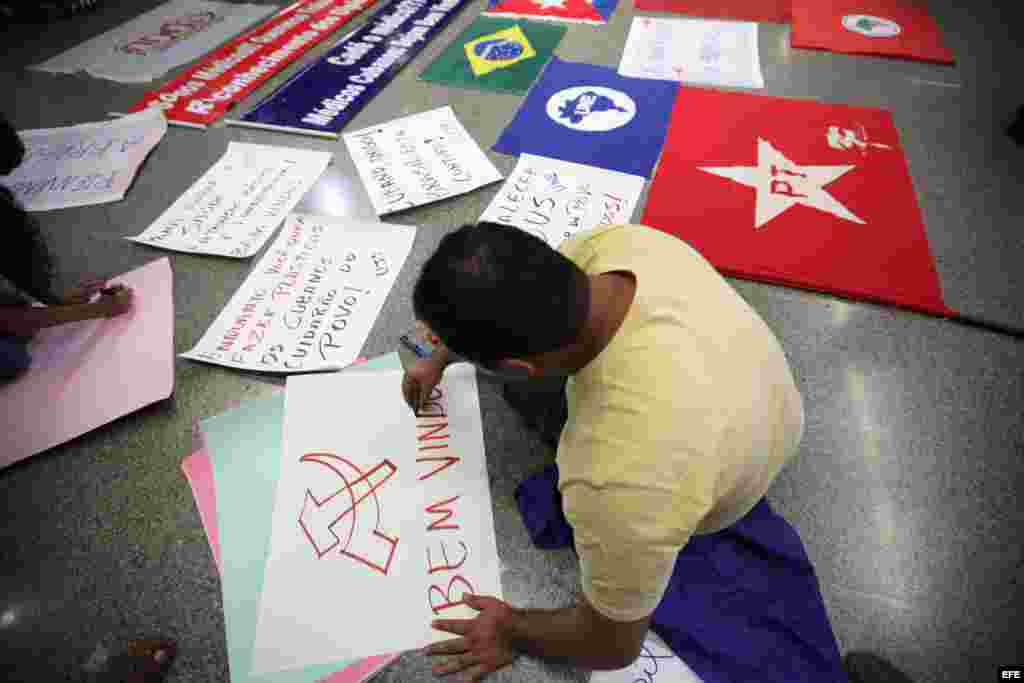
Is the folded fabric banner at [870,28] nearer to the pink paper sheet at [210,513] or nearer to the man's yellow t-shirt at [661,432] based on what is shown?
the man's yellow t-shirt at [661,432]

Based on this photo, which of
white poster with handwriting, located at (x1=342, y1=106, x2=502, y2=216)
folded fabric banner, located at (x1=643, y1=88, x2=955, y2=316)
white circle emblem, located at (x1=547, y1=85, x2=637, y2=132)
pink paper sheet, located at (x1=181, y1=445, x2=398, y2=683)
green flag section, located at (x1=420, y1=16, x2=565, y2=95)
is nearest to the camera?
pink paper sheet, located at (x1=181, y1=445, x2=398, y2=683)

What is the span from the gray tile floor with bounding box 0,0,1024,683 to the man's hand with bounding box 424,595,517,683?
0.02 m

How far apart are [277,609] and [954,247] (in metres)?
0.92

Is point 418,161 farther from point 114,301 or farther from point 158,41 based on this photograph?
point 158,41

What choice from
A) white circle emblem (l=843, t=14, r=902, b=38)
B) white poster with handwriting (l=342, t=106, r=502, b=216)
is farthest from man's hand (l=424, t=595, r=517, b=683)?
white circle emblem (l=843, t=14, r=902, b=38)

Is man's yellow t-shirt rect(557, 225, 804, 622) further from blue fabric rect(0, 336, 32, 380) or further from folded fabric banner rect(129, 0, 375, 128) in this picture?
folded fabric banner rect(129, 0, 375, 128)

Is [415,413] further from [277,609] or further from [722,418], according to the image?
[722,418]

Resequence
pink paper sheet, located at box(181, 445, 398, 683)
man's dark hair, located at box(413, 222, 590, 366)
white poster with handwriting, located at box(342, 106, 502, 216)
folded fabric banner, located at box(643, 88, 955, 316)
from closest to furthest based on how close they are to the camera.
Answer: man's dark hair, located at box(413, 222, 590, 366)
pink paper sheet, located at box(181, 445, 398, 683)
folded fabric banner, located at box(643, 88, 955, 316)
white poster with handwriting, located at box(342, 106, 502, 216)

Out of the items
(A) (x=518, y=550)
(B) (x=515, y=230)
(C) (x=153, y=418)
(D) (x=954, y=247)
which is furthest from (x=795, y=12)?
(C) (x=153, y=418)

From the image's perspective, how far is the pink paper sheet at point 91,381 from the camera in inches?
20.2

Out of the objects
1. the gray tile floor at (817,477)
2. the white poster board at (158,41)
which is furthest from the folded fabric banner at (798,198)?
the white poster board at (158,41)

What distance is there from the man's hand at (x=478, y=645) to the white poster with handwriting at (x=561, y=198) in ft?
1.46

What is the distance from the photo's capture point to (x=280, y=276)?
2.10ft

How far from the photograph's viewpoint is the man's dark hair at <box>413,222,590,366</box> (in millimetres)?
289
